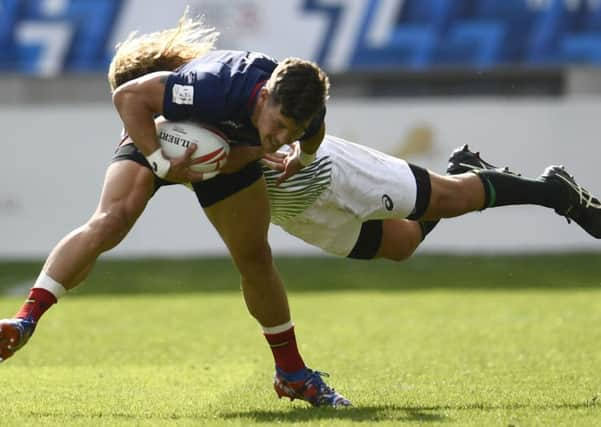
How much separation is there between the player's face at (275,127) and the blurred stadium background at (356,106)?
11236 mm

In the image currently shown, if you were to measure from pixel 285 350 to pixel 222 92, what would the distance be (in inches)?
50.7

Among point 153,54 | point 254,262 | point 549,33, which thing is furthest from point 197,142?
point 549,33

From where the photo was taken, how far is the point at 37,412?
18.1ft

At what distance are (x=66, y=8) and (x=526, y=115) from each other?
652 centimetres

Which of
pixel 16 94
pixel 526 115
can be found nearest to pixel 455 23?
pixel 526 115

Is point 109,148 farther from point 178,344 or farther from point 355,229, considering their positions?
point 355,229

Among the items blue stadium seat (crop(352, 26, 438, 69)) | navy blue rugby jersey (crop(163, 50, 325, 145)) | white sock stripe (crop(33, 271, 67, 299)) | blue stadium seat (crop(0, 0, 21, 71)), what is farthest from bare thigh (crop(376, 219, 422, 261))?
blue stadium seat (crop(0, 0, 21, 71))

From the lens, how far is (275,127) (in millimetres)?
5242

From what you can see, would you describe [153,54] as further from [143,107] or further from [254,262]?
[254,262]

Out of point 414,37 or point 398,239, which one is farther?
point 414,37

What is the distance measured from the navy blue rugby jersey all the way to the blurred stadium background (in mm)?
11048

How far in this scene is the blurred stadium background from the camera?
53.9ft

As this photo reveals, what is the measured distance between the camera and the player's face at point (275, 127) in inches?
205

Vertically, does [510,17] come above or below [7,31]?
above
